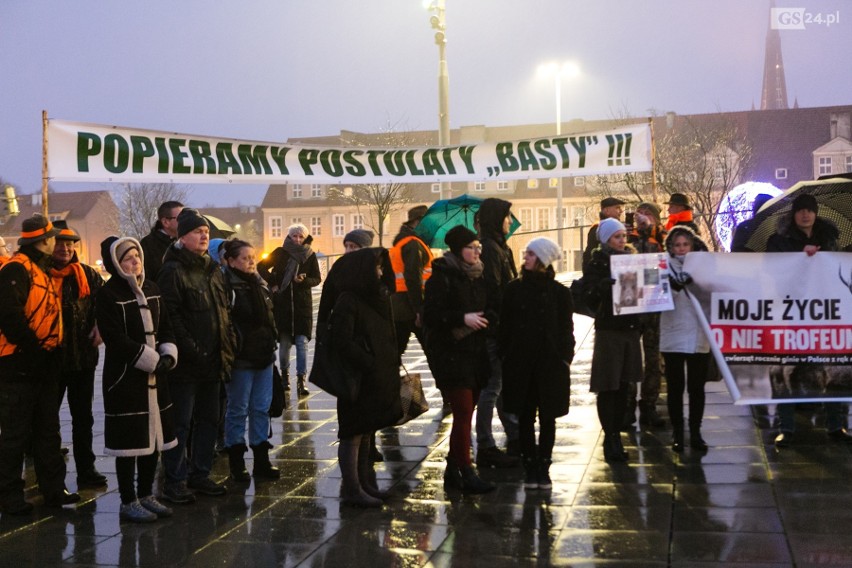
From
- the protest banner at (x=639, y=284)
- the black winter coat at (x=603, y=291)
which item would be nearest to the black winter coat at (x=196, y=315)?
the black winter coat at (x=603, y=291)

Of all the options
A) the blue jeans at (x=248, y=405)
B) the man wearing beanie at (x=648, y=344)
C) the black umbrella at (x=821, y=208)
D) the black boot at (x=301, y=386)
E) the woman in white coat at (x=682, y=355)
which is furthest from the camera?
the black boot at (x=301, y=386)

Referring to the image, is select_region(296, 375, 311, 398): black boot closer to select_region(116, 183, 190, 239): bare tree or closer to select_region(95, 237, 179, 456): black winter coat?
select_region(95, 237, 179, 456): black winter coat

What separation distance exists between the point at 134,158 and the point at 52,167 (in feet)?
2.73

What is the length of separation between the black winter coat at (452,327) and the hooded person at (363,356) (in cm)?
34

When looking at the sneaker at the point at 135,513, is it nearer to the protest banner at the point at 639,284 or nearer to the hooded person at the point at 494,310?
the hooded person at the point at 494,310

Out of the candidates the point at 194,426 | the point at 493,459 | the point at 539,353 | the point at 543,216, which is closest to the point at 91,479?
the point at 194,426

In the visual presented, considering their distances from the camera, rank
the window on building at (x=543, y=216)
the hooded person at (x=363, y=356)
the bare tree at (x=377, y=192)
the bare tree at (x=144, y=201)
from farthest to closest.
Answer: the window on building at (x=543, y=216), the bare tree at (x=144, y=201), the bare tree at (x=377, y=192), the hooded person at (x=363, y=356)

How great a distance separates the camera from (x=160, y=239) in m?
8.33

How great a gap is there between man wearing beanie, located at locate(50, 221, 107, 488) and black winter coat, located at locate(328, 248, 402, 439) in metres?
2.16

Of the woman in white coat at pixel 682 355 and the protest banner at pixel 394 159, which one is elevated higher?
the protest banner at pixel 394 159

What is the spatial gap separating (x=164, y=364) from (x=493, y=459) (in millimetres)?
2684

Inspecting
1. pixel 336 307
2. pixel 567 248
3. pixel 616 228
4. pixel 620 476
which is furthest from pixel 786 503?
pixel 567 248

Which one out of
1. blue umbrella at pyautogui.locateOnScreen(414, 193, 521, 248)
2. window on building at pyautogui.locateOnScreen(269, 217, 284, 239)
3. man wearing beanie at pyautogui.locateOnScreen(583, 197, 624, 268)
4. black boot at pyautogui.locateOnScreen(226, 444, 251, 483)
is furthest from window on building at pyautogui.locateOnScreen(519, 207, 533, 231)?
black boot at pyautogui.locateOnScreen(226, 444, 251, 483)

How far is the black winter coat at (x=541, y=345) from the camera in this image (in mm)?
7188
